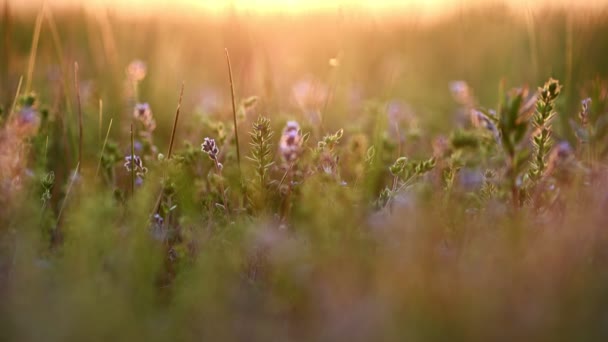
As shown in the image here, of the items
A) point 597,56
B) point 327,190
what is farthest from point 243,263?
point 597,56

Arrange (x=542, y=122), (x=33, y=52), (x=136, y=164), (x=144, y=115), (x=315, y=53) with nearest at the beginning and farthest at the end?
(x=542, y=122) < (x=136, y=164) < (x=144, y=115) < (x=33, y=52) < (x=315, y=53)

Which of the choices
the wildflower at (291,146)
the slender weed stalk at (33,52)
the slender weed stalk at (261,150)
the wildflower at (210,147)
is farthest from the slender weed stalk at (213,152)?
the slender weed stalk at (33,52)

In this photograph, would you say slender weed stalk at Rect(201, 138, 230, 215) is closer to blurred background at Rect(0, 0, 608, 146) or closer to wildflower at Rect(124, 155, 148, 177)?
wildflower at Rect(124, 155, 148, 177)

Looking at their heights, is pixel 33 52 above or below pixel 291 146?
above

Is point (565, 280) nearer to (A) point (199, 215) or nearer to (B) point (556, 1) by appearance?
(A) point (199, 215)

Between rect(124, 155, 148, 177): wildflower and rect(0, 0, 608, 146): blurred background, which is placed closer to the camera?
rect(124, 155, 148, 177): wildflower

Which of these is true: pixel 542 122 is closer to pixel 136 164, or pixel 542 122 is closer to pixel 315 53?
pixel 136 164

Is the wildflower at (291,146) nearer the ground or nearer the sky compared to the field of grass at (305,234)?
nearer the sky

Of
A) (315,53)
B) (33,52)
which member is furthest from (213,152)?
(315,53)

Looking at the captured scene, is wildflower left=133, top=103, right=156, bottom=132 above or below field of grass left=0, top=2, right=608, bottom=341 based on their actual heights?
above

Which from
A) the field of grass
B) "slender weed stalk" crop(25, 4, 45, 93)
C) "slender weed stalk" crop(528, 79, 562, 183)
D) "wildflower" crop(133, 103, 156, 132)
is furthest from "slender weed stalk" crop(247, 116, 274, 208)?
"slender weed stalk" crop(25, 4, 45, 93)

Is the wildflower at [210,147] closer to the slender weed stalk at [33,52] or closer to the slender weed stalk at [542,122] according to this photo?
the slender weed stalk at [33,52]
